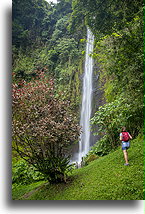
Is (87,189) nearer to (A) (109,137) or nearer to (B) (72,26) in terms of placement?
(A) (109,137)

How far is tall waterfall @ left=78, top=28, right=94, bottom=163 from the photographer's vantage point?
713cm

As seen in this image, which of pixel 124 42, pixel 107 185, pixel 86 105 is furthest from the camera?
pixel 86 105

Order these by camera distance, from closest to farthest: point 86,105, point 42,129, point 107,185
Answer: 1. point 107,185
2. point 42,129
3. point 86,105

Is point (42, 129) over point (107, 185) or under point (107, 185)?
over

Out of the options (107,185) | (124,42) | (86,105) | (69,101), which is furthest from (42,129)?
(86,105)

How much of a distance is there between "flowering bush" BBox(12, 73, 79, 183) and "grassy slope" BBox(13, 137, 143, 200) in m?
0.33

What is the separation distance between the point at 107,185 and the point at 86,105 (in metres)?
5.69

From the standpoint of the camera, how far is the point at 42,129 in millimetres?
3391

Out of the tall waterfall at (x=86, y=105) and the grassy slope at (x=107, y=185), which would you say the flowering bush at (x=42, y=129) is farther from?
the tall waterfall at (x=86, y=105)

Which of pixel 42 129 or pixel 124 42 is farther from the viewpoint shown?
pixel 42 129

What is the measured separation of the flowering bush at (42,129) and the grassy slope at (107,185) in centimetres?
33

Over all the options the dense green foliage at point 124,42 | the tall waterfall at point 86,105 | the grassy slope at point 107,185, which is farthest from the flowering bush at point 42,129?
the tall waterfall at point 86,105

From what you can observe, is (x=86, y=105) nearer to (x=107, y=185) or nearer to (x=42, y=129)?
(x=42, y=129)

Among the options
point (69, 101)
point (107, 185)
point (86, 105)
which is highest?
point (86, 105)
